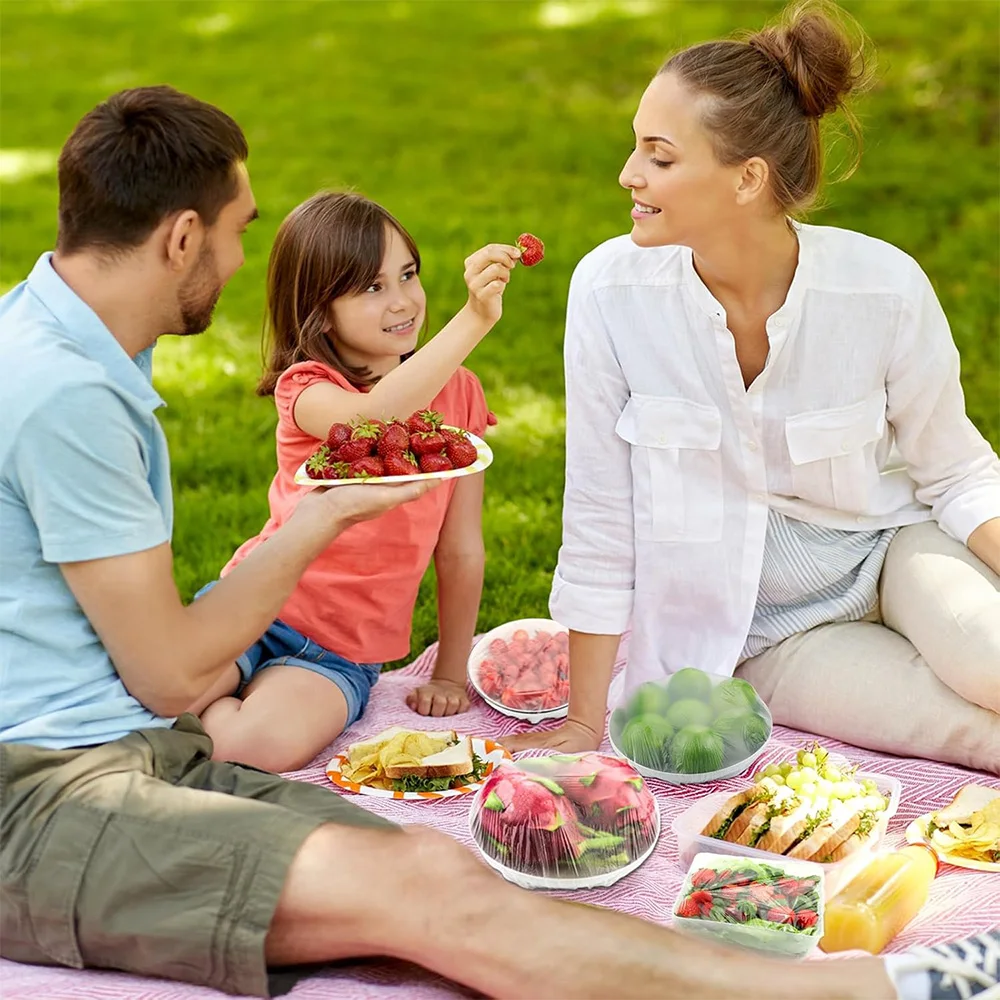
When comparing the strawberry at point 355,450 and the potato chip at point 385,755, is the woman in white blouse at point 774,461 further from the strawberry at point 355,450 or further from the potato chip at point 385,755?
the strawberry at point 355,450

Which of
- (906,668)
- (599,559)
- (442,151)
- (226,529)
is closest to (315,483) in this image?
(599,559)

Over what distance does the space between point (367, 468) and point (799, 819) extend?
118 cm

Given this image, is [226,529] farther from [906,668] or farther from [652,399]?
[906,668]

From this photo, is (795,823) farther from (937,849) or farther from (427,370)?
(427,370)

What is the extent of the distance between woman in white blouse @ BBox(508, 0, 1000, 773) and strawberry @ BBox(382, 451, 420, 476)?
2.22ft

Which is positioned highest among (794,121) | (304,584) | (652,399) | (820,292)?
(794,121)

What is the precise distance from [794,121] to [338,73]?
8.96 m

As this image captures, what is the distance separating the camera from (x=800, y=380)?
12.6 ft

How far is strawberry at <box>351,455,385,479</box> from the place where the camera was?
327cm

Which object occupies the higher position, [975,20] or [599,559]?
[975,20]

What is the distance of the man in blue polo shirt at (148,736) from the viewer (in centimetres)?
263

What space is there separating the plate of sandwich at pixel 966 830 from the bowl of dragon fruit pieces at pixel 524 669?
41.4 inches

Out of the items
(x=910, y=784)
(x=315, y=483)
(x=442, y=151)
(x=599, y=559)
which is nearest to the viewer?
(x=315, y=483)

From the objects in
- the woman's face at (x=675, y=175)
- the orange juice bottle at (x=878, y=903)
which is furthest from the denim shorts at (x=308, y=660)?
the orange juice bottle at (x=878, y=903)
